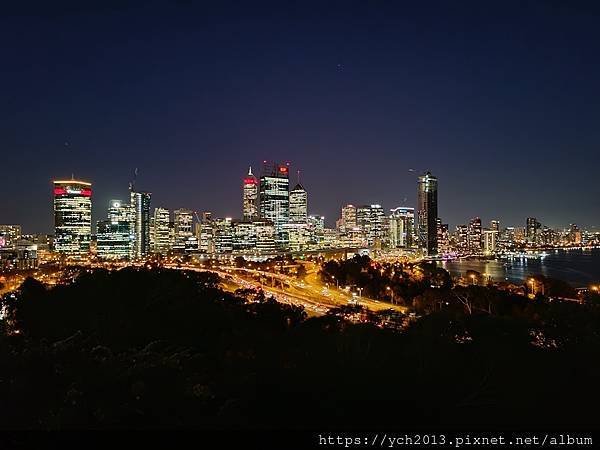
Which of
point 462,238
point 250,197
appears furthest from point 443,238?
point 250,197

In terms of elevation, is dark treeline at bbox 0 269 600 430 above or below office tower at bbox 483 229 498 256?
below

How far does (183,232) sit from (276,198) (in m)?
10.9

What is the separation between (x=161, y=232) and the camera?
5438 centimetres

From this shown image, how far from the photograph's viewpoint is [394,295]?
19172mm

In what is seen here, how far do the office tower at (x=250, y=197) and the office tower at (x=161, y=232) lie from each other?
901 cm

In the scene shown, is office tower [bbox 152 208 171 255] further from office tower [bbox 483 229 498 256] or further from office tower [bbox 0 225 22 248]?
office tower [bbox 483 229 498 256]

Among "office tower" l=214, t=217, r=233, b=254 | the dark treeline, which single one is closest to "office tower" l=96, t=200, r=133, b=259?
"office tower" l=214, t=217, r=233, b=254

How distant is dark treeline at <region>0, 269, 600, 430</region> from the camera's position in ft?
10.2

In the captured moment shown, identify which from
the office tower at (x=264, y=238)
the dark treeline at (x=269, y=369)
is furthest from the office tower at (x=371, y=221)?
the dark treeline at (x=269, y=369)

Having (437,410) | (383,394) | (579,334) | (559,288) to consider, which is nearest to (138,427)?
(383,394)

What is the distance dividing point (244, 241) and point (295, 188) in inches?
539

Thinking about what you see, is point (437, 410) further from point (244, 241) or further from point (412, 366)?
point (244, 241)

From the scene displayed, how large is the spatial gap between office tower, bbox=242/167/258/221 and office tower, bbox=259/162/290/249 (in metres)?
1.47

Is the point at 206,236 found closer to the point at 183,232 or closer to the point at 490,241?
the point at 183,232
